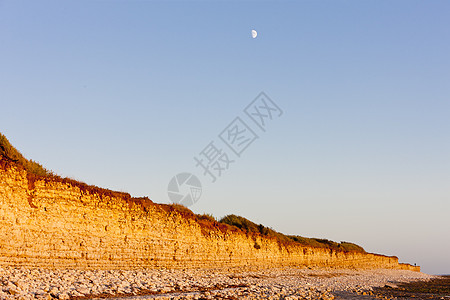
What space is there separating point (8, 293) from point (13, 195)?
5.47 m

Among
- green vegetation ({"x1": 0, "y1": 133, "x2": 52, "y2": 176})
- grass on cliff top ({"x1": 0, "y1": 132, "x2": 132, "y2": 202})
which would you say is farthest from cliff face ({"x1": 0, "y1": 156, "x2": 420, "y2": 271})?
green vegetation ({"x1": 0, "y1": 133, "x2": 52, "y2": 176})

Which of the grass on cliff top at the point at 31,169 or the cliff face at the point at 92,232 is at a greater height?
the grass on cliff top at the point at 31,169

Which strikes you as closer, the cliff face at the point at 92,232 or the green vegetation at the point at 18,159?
the cliff face at the point at 92,232

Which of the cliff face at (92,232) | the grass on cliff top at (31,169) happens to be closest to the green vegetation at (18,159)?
the grass on cliff top at (31,169)

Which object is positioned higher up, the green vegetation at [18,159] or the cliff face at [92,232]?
the green vegetation at [18,159]

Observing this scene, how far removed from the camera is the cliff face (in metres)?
13.9

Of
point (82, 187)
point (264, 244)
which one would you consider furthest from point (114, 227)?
point (264, 244)

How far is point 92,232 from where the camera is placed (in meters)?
16.7

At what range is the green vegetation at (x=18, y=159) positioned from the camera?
1509 cm

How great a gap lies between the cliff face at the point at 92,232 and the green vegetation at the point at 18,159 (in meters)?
0.83

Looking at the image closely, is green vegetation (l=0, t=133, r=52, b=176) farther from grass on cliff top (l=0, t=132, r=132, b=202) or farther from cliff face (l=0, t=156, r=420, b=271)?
cliff face (l=0, t=156, r=420, b=271)

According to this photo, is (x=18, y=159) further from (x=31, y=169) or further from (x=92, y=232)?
(x=92, y=232)

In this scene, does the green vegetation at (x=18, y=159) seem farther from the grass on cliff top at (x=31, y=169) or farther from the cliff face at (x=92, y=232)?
the cliff face at (x=92, y=232)

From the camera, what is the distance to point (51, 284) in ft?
37.0
